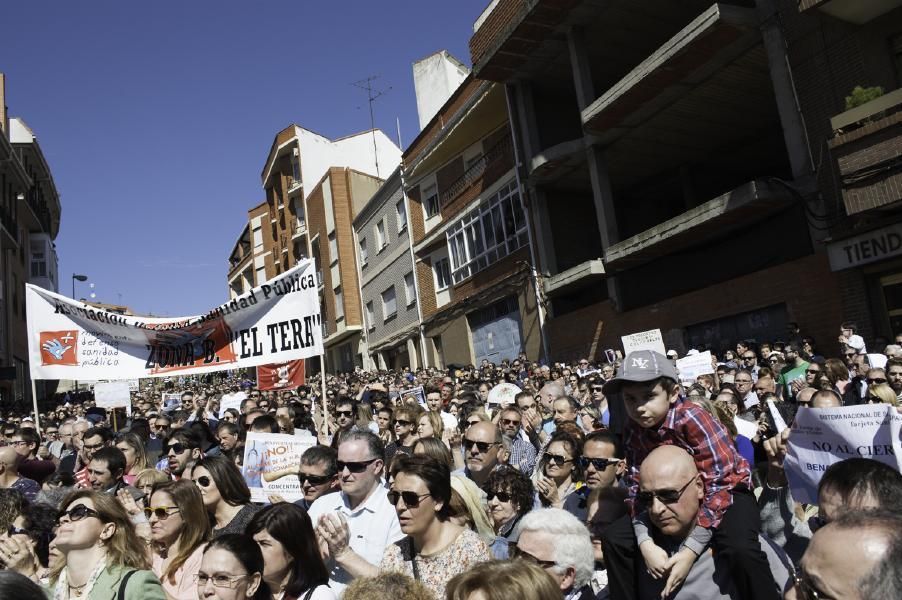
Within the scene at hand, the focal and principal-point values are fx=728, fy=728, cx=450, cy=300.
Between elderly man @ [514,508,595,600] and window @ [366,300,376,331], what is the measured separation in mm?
34681

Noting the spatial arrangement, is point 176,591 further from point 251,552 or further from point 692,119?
point 692,119

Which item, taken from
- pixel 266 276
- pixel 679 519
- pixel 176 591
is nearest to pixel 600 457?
pixel 679 519

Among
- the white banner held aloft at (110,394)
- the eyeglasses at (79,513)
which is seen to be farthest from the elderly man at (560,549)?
the white banner held aloft at (110,394)

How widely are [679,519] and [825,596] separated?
1260mm

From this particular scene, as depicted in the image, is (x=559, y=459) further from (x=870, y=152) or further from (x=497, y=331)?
(x=497, y=331)

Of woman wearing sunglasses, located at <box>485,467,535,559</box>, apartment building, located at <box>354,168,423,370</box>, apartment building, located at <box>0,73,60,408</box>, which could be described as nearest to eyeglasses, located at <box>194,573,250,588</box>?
woman wearing sunglasses, located at <box>485,467,535,559</box>

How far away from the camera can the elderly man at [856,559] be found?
1.91 m

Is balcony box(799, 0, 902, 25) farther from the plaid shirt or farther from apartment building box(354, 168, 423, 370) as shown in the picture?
apartment building box(354, 168, 423, 370)

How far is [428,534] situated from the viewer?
152 inches

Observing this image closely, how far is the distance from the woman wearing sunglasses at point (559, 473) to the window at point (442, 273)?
24301 millimetres

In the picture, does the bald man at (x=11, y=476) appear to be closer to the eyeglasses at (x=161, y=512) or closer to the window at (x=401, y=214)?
the eyeglasses at (x=161, y=512)

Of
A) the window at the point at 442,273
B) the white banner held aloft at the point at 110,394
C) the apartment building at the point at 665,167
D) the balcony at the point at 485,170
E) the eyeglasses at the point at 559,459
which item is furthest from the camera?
the window at the point at 442,273

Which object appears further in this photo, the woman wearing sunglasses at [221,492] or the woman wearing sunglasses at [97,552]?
the woman wearing sunglasses at [221,492]

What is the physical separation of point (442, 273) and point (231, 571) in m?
27.0
